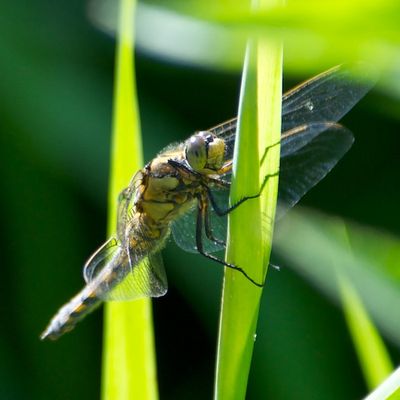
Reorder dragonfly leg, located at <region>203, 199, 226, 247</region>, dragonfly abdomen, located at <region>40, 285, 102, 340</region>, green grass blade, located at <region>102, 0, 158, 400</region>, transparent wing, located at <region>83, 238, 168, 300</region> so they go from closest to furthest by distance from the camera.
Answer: green grass blade, located at <region>102, 0, 158, 400</region> < transparent wing, located at <region>83, 238, 168, 300</region> < dragonfly leg, located at <region>203, 199, 226, 247</region> < dragonfly abdomen, located at <region>40, 285, 102, 340</region>

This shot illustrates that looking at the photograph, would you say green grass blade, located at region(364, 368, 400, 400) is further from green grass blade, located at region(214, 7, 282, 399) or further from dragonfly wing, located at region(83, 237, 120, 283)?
dragonfly wing, located at region(83, 237, 120, 283)

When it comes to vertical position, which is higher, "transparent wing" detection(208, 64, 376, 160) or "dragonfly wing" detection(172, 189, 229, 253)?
"transparent wing" detection(208, 64, 376, 160)

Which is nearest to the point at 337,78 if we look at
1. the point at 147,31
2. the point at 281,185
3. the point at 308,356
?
the point at 281,185

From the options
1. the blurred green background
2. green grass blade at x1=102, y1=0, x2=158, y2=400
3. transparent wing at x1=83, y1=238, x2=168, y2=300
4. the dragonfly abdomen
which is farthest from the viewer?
the blurred green background

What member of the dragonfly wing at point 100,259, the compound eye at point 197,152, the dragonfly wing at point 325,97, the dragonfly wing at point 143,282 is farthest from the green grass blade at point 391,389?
the dragonfly wing at point 100,259

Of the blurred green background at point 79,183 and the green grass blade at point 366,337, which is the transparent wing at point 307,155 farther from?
the blurred green background at point 79,183

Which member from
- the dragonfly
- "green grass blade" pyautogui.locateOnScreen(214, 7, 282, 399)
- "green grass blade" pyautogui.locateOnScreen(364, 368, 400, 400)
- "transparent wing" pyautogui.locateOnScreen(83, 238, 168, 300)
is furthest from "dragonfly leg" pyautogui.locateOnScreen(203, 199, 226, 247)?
"green grass blade" pyautogui.locateOnScreen(364, 368, 400, 400)

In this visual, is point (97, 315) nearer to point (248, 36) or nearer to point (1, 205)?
point (1, 205)
